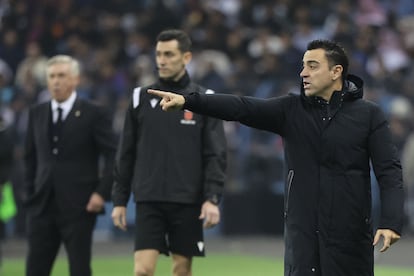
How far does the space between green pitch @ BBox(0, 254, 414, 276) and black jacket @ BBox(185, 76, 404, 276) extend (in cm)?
708

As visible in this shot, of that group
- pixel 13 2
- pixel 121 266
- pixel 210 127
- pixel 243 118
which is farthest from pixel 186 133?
pixel 13 2

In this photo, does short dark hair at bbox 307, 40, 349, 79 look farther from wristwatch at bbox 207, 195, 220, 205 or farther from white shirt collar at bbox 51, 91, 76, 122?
white shirt collar at bbox 51, 91, 76, 122

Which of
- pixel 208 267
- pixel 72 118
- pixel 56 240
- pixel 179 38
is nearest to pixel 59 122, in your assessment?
pixel 72 118

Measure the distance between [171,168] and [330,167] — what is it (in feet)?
7.53

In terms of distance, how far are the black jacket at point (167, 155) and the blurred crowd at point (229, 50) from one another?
1012 cm

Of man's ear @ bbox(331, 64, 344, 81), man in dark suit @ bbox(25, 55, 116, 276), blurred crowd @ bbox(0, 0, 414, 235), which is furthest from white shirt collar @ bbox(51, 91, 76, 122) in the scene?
blurred crowd @ bbox(0, 0, 414, 235)

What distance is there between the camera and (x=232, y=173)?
20703mm

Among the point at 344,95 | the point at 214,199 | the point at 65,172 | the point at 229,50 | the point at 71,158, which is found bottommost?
the point at 214,199

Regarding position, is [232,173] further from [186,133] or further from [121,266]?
[186,133]

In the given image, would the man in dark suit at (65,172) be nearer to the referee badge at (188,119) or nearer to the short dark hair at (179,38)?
the referee badge at (188,119)

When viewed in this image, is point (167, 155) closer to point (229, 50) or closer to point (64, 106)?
point (64, 106)

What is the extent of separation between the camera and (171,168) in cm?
984

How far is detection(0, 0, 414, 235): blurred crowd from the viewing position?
20.6m

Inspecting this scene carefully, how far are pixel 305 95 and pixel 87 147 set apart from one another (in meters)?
3.03
